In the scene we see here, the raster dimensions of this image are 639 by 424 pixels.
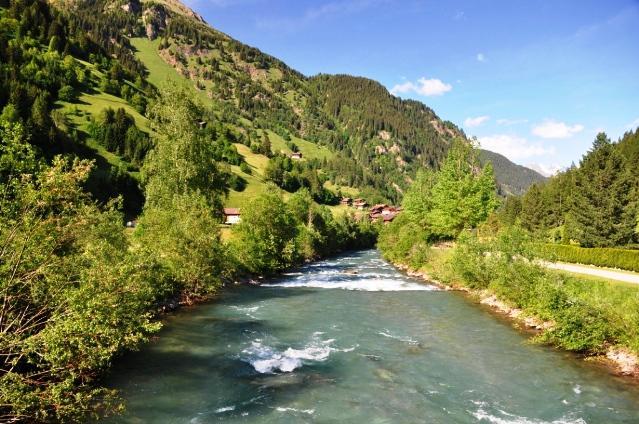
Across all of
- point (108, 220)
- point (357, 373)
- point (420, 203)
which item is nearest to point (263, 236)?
point (108, 220)

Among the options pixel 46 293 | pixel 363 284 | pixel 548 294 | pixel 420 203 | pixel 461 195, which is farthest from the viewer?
pixel 420 203

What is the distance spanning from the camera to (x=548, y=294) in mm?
25688

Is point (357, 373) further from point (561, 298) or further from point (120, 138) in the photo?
point (120, 138)

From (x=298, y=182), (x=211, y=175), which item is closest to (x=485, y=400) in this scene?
(x=211, y=175)

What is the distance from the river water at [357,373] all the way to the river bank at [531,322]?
36.2 inches

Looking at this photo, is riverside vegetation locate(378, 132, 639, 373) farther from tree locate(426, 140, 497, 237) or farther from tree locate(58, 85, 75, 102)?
tree locate(58, 85, 75, 102)

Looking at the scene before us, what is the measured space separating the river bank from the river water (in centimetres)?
92

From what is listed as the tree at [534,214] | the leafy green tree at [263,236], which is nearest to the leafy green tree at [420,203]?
the leafy green tree at [263,236]

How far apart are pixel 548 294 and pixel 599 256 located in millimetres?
24628

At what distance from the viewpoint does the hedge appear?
1545 inches

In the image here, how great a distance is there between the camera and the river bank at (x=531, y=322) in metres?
21.4

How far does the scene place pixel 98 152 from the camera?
112062mm

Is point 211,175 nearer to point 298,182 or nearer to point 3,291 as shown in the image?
point 3,291

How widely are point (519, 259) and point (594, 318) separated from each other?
1053 cm
